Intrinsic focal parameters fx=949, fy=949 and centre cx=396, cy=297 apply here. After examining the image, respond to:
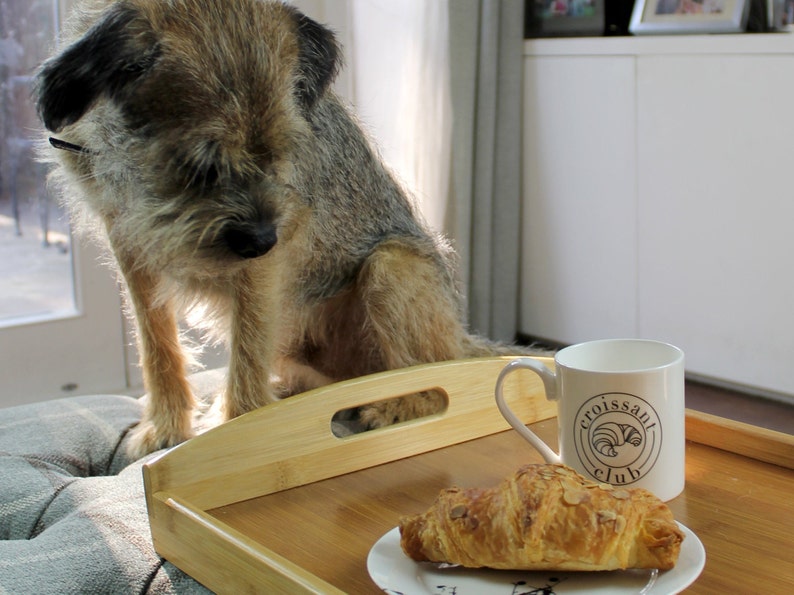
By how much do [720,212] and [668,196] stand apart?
16 cm

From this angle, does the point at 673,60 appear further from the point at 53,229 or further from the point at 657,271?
the point at 53,229

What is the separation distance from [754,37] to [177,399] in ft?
5.76

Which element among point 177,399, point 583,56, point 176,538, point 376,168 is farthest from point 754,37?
point 176,538

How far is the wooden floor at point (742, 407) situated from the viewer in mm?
2424

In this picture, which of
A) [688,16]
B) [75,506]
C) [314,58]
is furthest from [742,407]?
[75,506]

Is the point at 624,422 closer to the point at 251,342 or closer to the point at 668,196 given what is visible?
the point at 251,342

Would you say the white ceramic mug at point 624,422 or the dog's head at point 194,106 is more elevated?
the dog's head at point 194,106

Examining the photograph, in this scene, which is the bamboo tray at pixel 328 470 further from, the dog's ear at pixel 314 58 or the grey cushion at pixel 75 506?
the dog's ear at pixel 314 58

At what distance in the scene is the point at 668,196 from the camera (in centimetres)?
267

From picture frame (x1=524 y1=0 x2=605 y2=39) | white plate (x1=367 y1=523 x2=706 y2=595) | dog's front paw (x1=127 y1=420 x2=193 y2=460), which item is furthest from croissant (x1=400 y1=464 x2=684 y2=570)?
picture frame (x1=524 y1=0 x2=605 y2=39)

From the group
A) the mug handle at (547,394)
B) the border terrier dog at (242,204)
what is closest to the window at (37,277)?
the border terrier dog at (242,204)

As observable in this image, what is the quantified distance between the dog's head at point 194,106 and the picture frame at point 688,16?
173cm

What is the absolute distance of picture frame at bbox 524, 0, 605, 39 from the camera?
2902 millimetres

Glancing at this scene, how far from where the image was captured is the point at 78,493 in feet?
4.13
